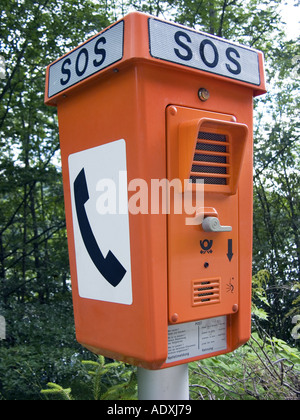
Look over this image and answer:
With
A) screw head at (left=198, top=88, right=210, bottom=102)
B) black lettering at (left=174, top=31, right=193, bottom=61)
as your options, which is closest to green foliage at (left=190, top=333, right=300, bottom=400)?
screw head at (left=198, top=88, right=210, bottom=102)

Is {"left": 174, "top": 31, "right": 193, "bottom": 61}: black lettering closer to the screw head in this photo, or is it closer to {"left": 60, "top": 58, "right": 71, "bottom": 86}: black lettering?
the screw head

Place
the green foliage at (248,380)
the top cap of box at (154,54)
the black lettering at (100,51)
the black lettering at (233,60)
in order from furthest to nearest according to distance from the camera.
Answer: the green foliage at (248,380) < the black lettering at (233,60) < the black lettering at (100,51) < the top cap of box at (154,54)

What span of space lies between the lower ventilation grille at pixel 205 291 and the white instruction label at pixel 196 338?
0.10 metres

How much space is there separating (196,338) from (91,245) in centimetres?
50

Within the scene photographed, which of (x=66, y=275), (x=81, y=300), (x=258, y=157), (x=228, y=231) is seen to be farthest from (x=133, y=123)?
(x=66, y=275)

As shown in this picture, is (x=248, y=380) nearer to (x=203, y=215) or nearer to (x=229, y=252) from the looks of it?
(x=229, y=252)

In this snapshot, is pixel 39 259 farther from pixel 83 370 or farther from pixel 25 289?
pixel 83 370

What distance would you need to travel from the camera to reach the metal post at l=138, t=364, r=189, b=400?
5.02ft

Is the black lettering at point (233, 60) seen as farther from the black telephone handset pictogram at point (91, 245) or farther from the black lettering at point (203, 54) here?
the black telephone handset pictogram at point (91, 245)

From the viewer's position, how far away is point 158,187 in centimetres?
136

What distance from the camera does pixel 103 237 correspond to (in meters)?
1.51

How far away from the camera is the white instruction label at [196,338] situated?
146 cm

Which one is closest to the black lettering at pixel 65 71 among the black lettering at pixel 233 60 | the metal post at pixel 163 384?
the black lettering at pixel 233 60

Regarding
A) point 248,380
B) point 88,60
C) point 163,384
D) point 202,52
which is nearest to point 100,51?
point 88,60
